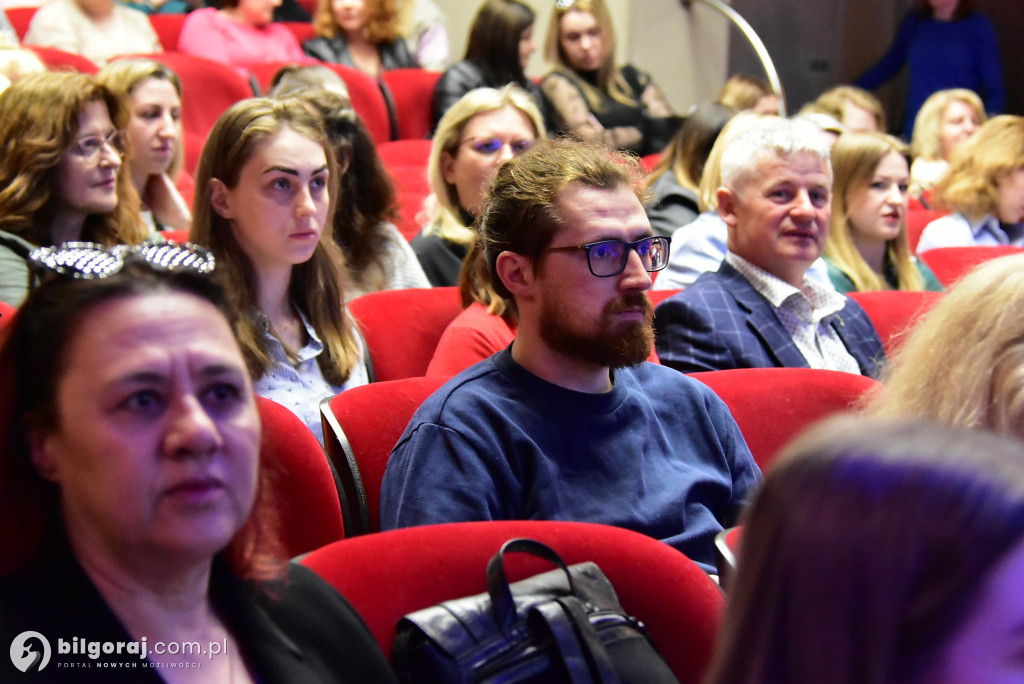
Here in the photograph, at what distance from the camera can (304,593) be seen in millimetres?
1093

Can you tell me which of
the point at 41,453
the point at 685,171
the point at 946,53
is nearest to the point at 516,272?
the point at 41,453

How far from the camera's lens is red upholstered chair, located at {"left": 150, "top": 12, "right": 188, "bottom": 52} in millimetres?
5230

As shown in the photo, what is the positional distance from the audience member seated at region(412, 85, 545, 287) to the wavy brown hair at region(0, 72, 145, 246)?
0.84 metres

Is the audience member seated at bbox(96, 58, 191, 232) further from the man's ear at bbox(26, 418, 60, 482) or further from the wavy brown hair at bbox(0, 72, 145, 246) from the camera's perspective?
the man's ear at bbox(26, 418, 60, 482)

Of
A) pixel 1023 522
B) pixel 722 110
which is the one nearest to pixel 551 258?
pixel 1023 522

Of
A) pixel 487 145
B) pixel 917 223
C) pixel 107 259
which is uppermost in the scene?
pixel 107 259

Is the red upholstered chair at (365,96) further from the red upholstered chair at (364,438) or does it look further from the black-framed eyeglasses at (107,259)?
the black-framed eyeglasses at (107,259)

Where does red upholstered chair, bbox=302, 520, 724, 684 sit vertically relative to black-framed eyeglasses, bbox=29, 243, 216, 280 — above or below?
below

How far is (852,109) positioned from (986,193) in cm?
166

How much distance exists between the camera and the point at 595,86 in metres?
4.96

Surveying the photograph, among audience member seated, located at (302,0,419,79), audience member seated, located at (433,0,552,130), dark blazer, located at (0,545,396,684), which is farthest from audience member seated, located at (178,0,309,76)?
dark blazer, located at (0,545,396,684)

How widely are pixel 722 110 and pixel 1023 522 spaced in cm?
329

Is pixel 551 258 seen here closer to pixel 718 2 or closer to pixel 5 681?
pixel 5 681

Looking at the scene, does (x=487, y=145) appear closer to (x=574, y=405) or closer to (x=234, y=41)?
(x=574, y=405)
